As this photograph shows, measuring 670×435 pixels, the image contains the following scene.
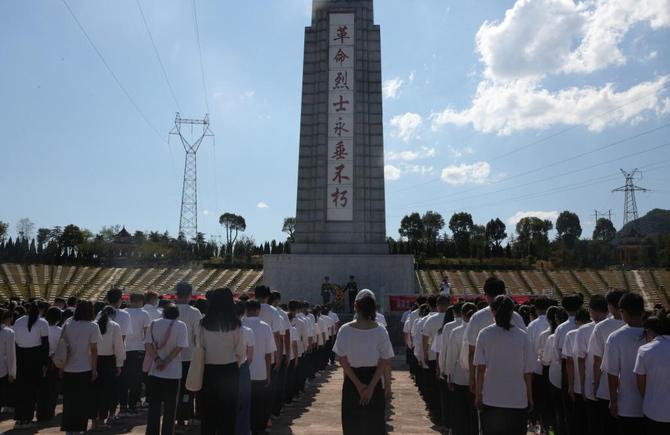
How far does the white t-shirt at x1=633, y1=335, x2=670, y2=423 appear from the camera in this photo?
4.31 m

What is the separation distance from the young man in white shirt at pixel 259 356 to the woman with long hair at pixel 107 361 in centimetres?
195

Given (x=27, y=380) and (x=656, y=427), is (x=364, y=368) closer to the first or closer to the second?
(x=656, y=427)

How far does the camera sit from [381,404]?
4.71 meters

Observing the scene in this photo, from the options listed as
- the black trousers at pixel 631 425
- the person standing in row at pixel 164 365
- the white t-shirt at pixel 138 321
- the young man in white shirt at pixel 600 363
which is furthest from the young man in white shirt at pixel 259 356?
the black trousers at pixel 631 425

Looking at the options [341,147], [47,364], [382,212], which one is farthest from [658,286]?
[47,364]

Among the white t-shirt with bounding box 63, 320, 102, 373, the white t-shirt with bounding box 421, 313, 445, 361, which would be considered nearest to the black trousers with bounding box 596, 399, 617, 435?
the white t-shirt with bounding box 421, 313, 445, 361

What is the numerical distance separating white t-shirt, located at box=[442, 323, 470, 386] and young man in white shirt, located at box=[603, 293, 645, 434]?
1.58 m

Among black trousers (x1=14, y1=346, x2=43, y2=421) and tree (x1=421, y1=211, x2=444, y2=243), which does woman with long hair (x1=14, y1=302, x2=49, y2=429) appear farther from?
tree (x1=421, y1=211, x2=444, y2=243)

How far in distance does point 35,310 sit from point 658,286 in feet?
119

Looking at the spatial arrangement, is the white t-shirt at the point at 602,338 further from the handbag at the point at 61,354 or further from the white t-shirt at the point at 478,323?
the handbag at the point at 61,354

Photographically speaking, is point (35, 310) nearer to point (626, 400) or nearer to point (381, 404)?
point (381, 404)

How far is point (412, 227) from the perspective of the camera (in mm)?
74625

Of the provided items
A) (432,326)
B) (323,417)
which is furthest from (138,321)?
(432,326)

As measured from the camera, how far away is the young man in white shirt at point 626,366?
4668mm
